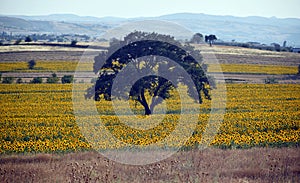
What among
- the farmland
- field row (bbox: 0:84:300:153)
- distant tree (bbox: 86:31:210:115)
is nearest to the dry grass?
the farmland

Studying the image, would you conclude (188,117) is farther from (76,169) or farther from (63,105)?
(76,169)

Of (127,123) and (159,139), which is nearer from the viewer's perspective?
(159,139)

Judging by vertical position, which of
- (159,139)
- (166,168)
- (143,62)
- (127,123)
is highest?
(143,62)

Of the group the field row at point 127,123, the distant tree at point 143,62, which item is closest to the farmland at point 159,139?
the field row at point 127,123

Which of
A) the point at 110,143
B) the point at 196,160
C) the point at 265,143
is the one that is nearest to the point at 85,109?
the point at 110,143

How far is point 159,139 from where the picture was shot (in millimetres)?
18188

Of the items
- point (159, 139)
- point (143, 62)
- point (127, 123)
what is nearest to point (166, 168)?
point (159, 139)

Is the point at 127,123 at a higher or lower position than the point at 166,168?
lower

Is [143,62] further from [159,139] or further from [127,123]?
[159,139]

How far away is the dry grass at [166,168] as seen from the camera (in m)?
11.7

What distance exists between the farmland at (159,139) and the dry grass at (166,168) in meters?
0.02

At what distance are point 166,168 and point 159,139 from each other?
218 inches

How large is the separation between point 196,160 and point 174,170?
1371 millimetres

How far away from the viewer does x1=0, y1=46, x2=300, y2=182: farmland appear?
12242mm
